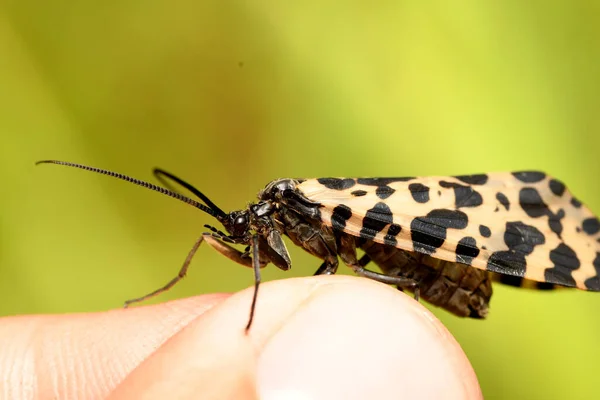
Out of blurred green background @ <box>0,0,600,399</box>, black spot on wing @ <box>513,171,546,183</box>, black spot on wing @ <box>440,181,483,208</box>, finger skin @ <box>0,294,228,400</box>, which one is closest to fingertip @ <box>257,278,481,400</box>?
black spot on wing @ <box>440,181,483,208</box>

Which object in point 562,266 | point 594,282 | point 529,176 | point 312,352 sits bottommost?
point 594,282

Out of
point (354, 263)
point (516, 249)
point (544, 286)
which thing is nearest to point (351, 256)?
point (354, 263)

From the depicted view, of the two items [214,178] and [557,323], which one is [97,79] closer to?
[214,178]

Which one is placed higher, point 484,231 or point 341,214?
point 341,214

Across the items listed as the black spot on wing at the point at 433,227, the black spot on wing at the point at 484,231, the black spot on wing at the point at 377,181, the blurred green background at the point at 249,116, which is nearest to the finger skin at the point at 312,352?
the black spot on wing at the point at 433,227

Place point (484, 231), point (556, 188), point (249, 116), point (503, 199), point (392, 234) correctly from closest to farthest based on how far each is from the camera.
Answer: point (392, 234) → point (484, 231) → point (503, 199) → point (556, 188) → point (249, 116)

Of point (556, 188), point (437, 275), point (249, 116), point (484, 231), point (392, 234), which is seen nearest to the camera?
point (392, 234)

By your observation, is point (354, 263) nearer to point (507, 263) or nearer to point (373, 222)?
point (373, 222)
